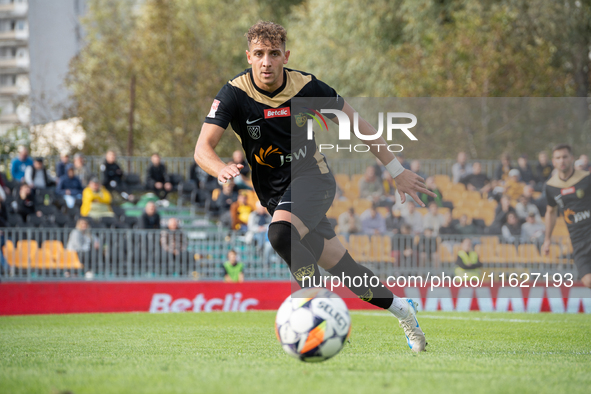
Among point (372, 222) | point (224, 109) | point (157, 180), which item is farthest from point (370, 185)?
point (224, 109)

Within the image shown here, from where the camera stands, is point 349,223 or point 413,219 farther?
point 413,219

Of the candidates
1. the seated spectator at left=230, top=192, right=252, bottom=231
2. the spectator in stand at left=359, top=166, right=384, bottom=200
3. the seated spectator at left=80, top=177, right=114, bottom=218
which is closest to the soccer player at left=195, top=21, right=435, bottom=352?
the seated spectator at left=230, top=192, right=252, bottom=231

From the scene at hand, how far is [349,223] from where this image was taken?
14742 mm

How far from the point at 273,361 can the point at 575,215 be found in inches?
230

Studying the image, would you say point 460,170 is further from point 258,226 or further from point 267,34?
point 267,34

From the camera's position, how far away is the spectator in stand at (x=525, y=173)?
17188mm

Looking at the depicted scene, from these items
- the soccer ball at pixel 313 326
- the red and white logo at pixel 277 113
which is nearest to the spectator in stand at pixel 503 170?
the red and white logo at pixel 277 113

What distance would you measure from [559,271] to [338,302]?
11.0 metres

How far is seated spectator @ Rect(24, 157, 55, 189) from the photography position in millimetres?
16703

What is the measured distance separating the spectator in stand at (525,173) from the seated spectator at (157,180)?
9523mm

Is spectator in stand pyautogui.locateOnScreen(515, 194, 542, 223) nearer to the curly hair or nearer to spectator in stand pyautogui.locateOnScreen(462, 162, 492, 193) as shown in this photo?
spectator in stand pyautogui.locateOnScreen(462, 162, 492, 193)

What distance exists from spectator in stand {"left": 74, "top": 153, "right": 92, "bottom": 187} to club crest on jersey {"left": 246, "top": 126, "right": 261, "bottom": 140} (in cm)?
1296

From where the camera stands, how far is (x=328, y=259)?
538cm

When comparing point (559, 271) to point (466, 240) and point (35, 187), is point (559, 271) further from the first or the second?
point (35, 187)
